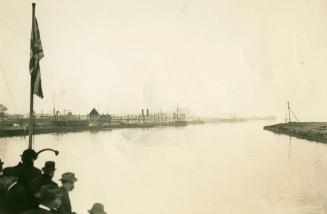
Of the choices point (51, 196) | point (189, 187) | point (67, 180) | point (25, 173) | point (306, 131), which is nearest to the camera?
point (51, 196)

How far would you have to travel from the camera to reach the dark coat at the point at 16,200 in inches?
76.0

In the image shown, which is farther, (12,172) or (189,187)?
(189,187)

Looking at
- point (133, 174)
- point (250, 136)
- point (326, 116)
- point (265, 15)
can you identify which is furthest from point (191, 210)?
point (250, 136)

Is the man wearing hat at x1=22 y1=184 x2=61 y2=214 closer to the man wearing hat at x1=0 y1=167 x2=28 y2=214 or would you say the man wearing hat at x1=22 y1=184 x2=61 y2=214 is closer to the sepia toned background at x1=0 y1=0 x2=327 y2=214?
the man wearing hat at x1=0 y1=167 x2=28 y2=214

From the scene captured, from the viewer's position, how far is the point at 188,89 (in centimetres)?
480

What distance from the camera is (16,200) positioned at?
75.8 inches

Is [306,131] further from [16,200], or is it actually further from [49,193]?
[49,193]

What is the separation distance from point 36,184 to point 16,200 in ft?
0.44

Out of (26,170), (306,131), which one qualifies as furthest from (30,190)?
(306,131)

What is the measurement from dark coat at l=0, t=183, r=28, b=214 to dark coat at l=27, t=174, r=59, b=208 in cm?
3

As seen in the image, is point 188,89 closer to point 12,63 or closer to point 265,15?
point 265,15

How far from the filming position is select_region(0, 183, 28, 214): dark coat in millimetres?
1930

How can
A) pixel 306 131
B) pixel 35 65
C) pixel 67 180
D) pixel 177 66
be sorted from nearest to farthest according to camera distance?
pixel 67 180, pixel 35 65, pixel 177 66, pixel 306 131

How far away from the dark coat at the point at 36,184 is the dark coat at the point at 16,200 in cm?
3
